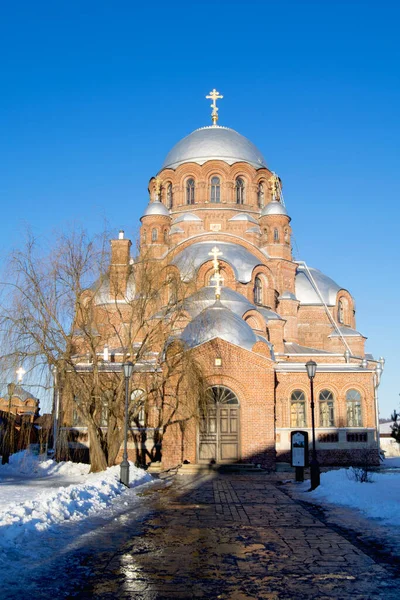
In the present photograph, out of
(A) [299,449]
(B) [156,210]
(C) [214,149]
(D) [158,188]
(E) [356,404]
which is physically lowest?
(A) [299,449]

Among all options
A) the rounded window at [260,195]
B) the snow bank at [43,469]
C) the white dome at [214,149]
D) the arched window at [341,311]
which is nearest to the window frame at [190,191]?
the white dome at [214,149]

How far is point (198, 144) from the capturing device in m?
43.2

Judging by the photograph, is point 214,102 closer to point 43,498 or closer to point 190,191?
point 190,191

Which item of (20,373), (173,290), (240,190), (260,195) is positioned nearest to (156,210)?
(240,190)

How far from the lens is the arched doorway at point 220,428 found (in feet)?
80.7

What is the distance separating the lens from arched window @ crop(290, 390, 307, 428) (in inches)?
1105

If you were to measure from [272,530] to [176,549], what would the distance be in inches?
89.1

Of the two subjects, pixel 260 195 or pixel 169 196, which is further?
pixel 169 196

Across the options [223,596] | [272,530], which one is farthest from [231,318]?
[223,596]

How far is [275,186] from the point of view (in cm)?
4153

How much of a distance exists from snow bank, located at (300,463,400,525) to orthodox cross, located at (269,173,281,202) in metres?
25.8

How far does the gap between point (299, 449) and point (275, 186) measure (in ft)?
79.8

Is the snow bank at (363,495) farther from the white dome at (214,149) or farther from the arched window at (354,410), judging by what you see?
the white dome at (214,149)

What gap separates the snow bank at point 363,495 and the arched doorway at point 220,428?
658cm
